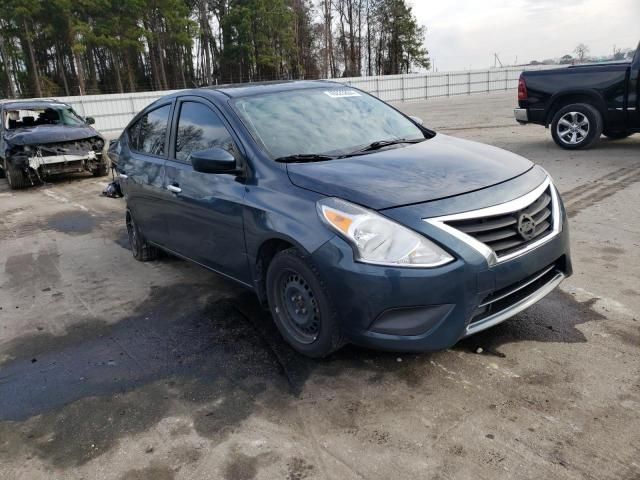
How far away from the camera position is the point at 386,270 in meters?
2.73

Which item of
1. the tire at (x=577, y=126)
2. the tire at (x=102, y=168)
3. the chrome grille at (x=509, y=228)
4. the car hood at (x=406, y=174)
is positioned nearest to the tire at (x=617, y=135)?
the tire at (x=577, y=126)

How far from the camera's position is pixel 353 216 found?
9.37ft

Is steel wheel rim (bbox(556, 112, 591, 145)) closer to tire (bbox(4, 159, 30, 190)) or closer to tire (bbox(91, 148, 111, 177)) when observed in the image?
tire (bbox(91, 148, 111, 177))

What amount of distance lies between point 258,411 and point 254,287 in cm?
97

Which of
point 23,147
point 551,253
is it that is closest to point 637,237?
point 551,253

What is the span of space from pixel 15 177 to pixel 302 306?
1001 centimetres

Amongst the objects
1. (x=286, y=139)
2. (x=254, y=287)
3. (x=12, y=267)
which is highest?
(x=286, y=139)

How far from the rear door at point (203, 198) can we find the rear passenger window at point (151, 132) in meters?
0.23

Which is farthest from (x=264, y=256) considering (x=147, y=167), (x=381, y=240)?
(x=147, y=167)

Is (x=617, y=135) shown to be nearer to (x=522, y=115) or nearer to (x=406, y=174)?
(x=522, y=115)

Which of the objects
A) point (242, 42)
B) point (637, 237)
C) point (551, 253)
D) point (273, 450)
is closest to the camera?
point (273, 450)

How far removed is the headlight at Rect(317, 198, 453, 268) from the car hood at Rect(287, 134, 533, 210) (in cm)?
9

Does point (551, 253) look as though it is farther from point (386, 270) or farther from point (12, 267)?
point (12, 267)

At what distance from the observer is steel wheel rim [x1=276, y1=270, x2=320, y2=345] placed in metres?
3.16
